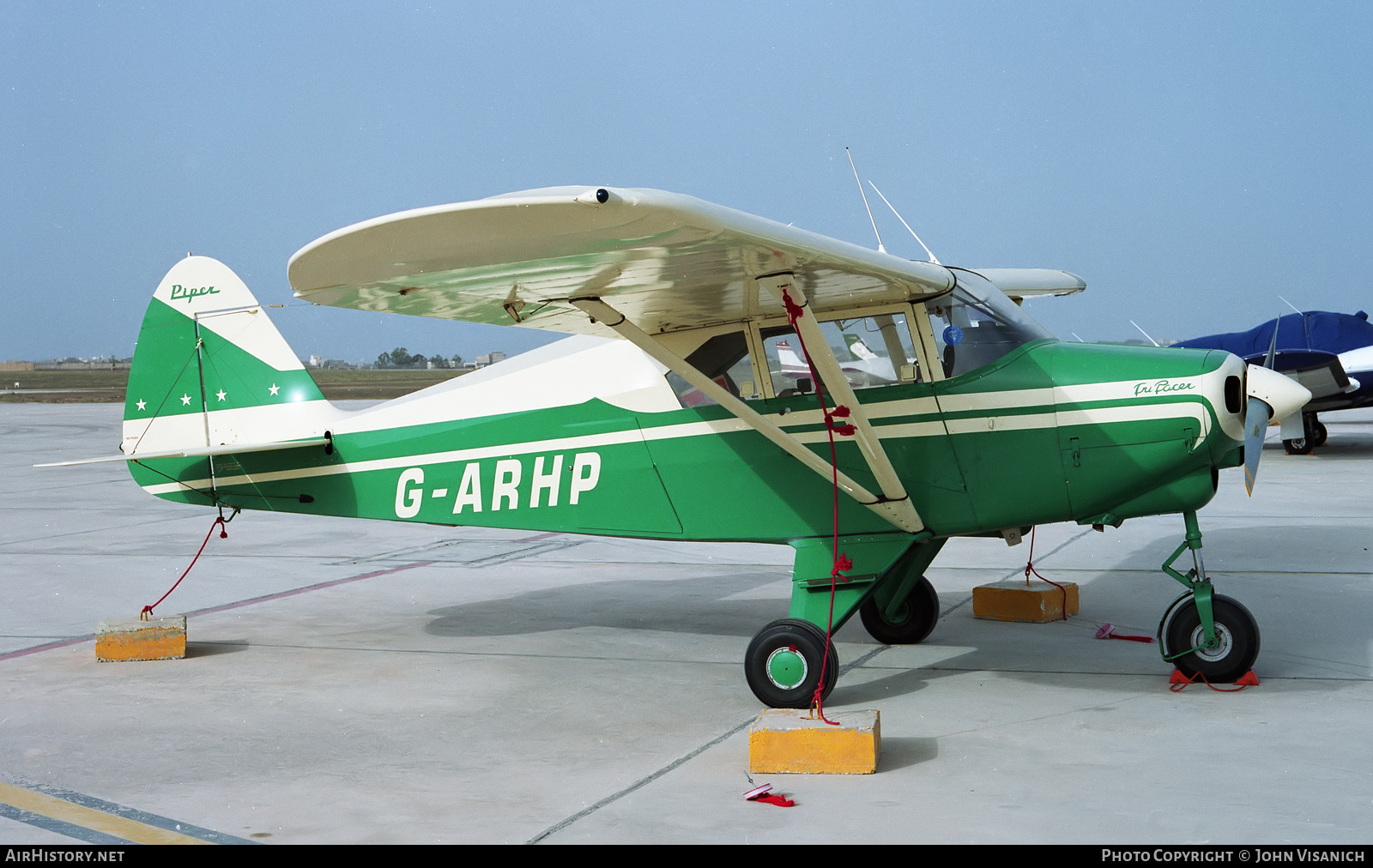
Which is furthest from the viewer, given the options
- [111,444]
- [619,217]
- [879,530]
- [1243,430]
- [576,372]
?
[111,444]

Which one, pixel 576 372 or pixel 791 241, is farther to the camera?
pixel 576 372

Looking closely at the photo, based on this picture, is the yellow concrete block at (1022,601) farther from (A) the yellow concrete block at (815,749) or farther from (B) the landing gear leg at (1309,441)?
(B) the landing gear leg at (1309,441)

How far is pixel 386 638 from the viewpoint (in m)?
7.96

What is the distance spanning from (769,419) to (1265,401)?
266 cm

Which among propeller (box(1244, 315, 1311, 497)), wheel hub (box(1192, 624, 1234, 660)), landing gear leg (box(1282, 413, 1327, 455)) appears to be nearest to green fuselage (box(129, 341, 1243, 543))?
propeller (box(1244, 315, 1311, 497))

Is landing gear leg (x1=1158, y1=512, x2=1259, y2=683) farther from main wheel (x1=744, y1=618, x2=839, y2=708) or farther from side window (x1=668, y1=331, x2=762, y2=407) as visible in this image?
side window (x1=668, y1=331, x2=762, y2=407)

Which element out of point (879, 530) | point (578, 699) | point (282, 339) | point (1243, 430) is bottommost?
point (578, 699)

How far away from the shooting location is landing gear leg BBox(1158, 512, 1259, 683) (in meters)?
6.02

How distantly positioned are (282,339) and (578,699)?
372 centimetres

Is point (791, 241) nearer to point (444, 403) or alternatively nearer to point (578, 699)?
point (578, 699)

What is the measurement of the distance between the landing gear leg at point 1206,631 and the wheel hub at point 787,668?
1.98 meters

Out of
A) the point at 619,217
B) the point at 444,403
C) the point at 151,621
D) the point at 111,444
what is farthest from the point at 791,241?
the point at 111,444

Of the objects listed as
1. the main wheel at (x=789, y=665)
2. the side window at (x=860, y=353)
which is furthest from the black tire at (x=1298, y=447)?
the main wheel at (x=789, y=665)

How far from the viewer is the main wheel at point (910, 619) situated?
7.56 m
